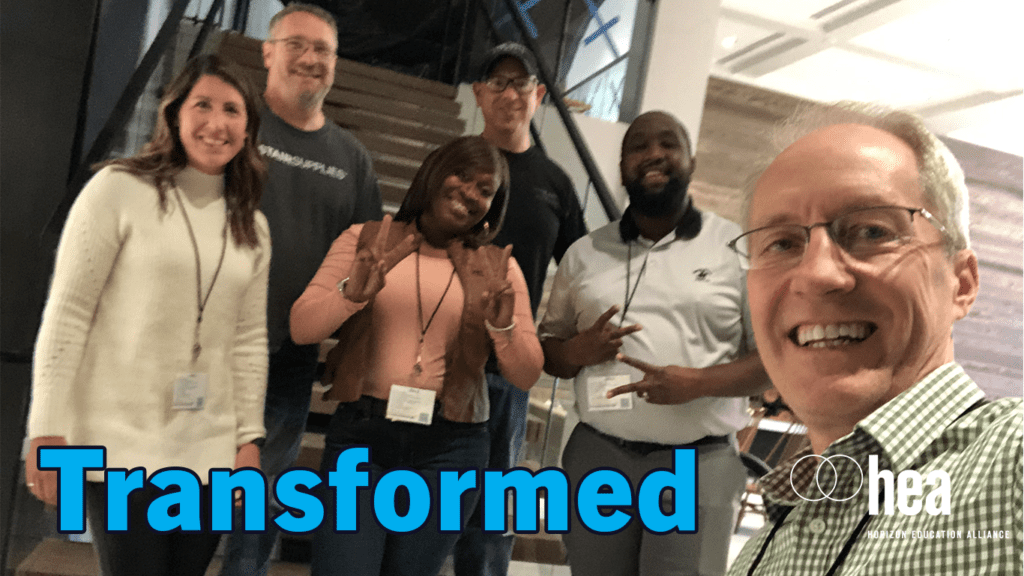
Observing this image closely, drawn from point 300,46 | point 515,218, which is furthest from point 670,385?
point 300,46

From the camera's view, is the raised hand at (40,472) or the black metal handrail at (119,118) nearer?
the raised hand at (40,472)

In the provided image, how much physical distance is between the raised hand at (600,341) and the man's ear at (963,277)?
3.16 ft

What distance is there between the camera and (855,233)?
85cm

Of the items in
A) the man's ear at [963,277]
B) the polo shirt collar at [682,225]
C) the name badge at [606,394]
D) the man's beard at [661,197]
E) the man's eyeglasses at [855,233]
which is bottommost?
the name badge at [606,394]

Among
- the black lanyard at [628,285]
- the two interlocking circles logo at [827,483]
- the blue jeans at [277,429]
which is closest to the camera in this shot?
the two interlocking circles logo at [827,483]

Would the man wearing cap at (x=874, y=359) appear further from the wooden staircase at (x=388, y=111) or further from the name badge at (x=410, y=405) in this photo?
the wooden staircase at (x=388, y=111)

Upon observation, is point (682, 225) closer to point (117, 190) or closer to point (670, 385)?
point (670, 385)

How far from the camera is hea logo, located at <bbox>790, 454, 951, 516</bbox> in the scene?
0.67 meters

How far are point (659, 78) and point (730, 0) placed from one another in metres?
2.29

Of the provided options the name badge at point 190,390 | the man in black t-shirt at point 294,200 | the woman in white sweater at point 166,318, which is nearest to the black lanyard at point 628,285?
the man in black t-shirt at point 294,200

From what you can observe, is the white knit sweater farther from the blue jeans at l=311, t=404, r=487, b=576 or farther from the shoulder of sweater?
the blue jeans at l=311, t=404, r=487, b=576

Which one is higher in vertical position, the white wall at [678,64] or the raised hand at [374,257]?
the white wall at [678,64]

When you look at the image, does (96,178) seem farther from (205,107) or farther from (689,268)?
(689,268)

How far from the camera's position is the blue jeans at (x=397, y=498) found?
166 cm
